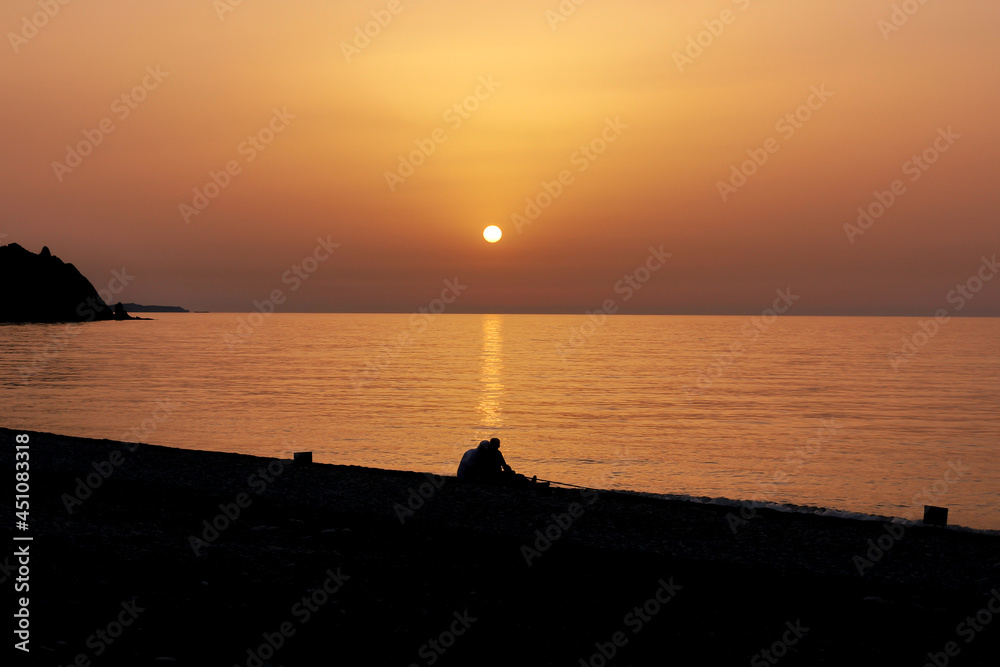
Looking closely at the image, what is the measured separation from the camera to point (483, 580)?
38.5ft

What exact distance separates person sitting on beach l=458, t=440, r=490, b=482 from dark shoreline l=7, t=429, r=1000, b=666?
1.61m

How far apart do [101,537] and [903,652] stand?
1289 cm

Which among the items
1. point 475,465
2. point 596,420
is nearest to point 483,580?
point 475,465

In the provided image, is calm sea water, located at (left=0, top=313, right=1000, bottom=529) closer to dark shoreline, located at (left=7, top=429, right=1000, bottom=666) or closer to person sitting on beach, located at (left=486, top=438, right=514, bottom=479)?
person sitting on beach, located at (left=486, top=438, right=514, bottom=479)

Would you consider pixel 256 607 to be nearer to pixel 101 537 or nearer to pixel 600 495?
pixel 101 537

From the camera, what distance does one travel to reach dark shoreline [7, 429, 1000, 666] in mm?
9344

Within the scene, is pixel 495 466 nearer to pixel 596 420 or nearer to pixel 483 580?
pixel 483 580

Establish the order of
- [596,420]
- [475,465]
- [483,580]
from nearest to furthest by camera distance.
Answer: [483,580] < [475,465] < [596,420]

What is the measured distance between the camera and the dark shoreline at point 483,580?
30.7 ft

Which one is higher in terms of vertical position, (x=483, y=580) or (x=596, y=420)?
(x=596, y=420)

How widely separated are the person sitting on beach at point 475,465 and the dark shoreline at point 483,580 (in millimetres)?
1607

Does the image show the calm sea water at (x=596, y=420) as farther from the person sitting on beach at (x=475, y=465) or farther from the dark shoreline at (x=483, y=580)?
the dark shoreline at (x=483, y=580)

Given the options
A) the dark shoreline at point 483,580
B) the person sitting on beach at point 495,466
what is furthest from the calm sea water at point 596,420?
the dark shoreline at point 483,580

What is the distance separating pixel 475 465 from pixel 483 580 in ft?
25.6
